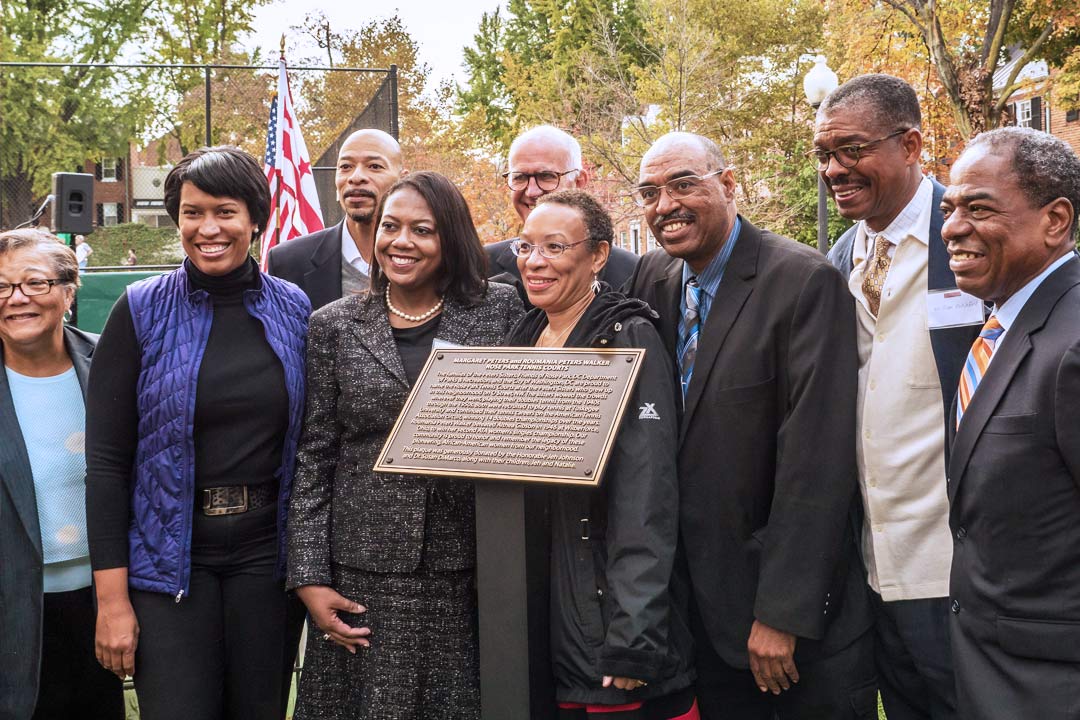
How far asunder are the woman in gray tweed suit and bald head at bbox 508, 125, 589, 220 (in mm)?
1269

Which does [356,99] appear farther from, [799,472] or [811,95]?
[799,472]

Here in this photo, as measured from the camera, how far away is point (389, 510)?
3.69m

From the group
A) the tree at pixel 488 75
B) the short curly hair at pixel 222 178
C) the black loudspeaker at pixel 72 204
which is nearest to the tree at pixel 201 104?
the black loudspeaker at pixel 72 204

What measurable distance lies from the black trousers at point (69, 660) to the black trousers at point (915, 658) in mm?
3136

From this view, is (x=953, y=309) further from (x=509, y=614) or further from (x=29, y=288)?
(x=29, y=288)

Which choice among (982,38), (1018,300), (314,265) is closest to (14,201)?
(314,265)

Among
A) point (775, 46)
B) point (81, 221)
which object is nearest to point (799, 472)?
point (81, 221)

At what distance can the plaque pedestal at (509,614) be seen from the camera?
3.37 metres

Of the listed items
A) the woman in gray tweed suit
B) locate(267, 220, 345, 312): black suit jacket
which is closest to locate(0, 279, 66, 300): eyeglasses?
the woman in gray tweed suit

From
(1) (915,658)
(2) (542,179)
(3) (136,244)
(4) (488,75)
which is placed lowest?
(1) (915,658)

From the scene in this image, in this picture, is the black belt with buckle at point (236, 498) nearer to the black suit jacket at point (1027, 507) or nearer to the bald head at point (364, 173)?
the bald head at point (364, 173)

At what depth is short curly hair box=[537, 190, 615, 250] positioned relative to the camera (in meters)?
3.76

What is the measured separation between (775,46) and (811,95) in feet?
84.9

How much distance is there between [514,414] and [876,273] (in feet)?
4.89
